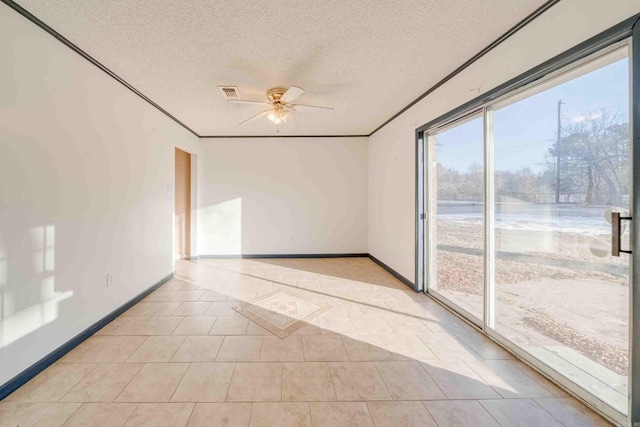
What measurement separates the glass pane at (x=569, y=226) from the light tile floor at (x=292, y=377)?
0.98ft

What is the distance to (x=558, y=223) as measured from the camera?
6.04 feet

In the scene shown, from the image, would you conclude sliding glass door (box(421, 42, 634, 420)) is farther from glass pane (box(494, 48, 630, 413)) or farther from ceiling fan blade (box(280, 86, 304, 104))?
ceiling fan blade (box(280, 86, 304, 104))

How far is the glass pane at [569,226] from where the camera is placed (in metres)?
1.51

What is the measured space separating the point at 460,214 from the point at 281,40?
259cm

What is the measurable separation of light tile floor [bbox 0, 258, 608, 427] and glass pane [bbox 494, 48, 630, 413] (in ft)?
0.98

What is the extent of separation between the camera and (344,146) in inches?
218

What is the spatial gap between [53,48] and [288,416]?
3.34 metres

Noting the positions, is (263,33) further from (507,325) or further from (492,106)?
(507,325)

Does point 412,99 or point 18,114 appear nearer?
point 18,114

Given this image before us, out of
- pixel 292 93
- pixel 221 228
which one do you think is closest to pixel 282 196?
pixel 221 228

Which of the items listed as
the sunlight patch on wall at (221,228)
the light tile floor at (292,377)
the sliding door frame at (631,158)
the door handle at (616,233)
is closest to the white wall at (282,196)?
the sunlight patch on wall at (221,228)

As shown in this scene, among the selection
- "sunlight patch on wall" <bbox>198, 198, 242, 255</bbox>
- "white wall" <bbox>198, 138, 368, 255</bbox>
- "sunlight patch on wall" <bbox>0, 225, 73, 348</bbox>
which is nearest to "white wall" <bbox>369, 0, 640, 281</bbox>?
"white wall" <bbox>198, 138, 368, 255</bbox>

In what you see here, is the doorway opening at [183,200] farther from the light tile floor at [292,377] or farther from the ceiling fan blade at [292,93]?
the ceiling fan blade at [292,93]

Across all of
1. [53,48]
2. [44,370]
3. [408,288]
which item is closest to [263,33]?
[53,48]
